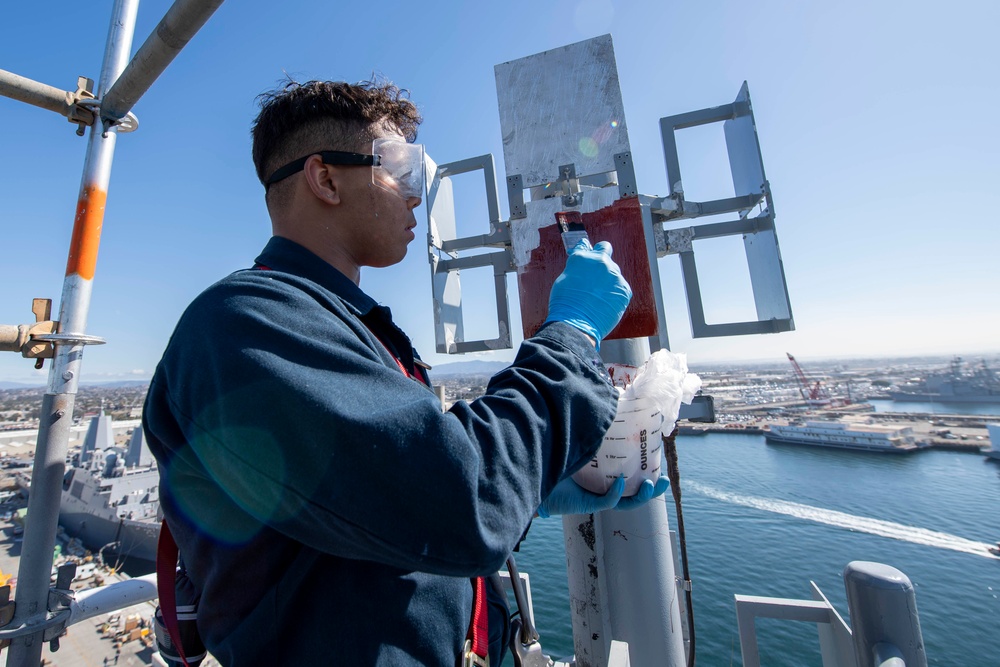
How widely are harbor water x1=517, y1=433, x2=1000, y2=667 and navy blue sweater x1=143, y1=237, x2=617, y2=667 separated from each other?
42.8ft

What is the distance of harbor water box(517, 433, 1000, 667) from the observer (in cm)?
1312

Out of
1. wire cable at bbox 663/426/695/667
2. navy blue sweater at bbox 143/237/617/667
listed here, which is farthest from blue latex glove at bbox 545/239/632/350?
wire cable at bbox 663/426/695/667

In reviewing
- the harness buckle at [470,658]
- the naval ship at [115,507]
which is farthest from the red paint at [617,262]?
the naval ship at [115,507]

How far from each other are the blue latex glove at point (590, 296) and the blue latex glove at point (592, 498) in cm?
51

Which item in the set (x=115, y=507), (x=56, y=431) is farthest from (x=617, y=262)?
(x=115, y=507)

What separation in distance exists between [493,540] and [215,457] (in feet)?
1.70

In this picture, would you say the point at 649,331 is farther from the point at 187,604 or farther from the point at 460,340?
the point at 187,604

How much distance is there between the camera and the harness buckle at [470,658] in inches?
38.1

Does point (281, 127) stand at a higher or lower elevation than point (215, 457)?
higher

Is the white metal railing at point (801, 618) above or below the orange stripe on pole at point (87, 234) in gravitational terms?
below

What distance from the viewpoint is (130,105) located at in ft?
8.20

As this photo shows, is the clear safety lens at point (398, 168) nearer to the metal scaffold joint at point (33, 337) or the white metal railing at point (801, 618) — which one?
the metal scaffold joint at point (33, 337)

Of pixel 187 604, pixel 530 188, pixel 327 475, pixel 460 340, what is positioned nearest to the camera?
pixel 327 475

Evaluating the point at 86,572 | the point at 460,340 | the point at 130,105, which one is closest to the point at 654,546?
the point at 460,340
